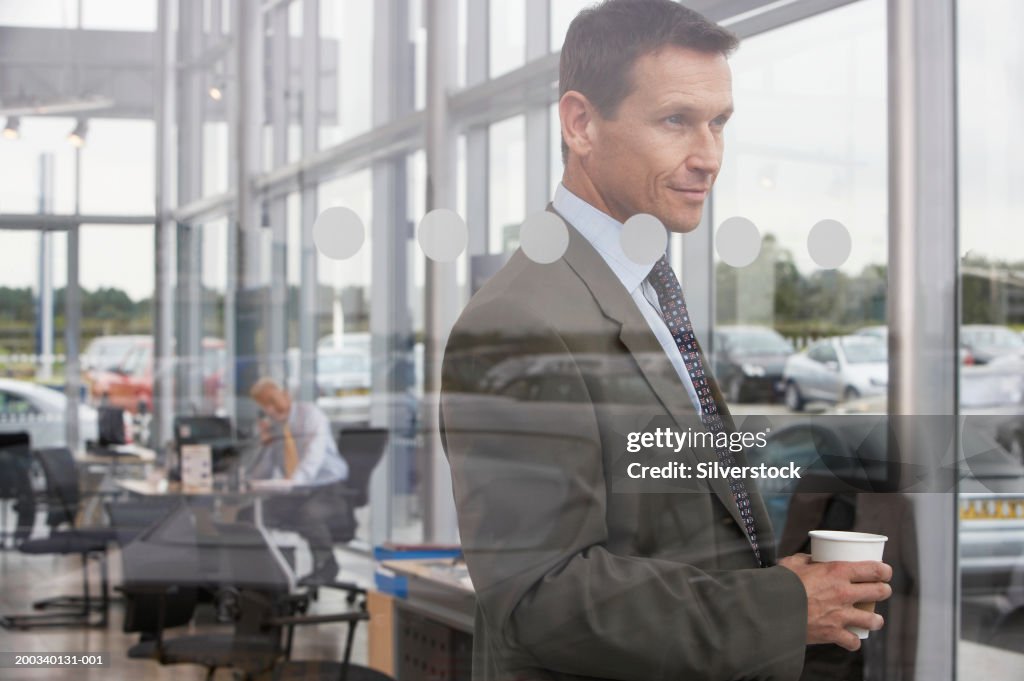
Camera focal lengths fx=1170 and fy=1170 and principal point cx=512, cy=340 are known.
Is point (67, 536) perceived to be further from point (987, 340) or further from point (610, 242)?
point (987, 340)

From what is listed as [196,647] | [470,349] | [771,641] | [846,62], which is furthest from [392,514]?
[846,62]

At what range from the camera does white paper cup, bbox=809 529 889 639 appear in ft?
7.77

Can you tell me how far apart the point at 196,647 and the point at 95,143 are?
1.43 metres

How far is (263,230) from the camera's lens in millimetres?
3213

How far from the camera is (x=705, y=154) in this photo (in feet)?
8.09

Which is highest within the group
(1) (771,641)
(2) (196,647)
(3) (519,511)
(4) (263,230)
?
(4) (263,230)

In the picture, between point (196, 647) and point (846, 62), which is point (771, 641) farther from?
point (196, 647)

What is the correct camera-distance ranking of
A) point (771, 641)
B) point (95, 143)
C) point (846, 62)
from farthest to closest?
1. point (95, 143)
2. point (846, 62)
3. point (771, 641)

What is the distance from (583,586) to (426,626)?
0.99 m

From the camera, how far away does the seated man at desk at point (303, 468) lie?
3.95 m

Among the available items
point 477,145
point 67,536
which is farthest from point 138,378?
point 477,145

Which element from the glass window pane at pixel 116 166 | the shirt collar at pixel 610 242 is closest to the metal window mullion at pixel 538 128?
the shirt collar at pixel 610 242

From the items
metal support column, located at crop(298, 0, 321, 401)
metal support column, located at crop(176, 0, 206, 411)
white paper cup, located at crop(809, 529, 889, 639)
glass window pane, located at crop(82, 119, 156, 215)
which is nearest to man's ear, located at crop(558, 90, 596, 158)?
metal support column, located at crop(298, 0, 321, 401)

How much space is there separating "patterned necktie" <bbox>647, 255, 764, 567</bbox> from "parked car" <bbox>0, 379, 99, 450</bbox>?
176 cm
